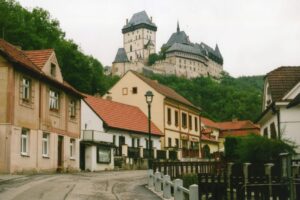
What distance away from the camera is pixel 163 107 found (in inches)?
2176

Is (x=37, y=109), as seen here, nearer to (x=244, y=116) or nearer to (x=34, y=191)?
(x=34, y=191)

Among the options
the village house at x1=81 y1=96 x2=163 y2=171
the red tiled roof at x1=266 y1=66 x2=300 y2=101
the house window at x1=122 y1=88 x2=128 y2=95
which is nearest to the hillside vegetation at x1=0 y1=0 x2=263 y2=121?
the house window at x1=122 y1=88 x2=128 y2=95

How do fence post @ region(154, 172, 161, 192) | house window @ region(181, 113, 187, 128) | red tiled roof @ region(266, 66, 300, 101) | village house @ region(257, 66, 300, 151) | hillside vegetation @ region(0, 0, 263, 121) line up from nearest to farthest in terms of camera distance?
fence post @ region(154, 172, 161, 192) < village house @ region(257, 66, 300, 151) < red tiled roof @ region(266, 66, 300, 101) < hillside vegetation @ region(0, 0, 263, 121) < house window @ region(181, 113, 187, 128)

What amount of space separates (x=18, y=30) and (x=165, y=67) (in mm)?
136170

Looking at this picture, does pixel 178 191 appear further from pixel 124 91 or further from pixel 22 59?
pixel 124 91

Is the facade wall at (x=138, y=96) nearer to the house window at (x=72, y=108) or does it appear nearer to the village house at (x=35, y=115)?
the village house at (x=35, y=115)

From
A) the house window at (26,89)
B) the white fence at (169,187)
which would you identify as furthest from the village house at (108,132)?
the white fence at (169,187)

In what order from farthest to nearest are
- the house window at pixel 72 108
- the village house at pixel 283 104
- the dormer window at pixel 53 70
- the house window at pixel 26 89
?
1. the house window at pixel 72 108
2. the dormer window at pixel 53 70
3. the house window at pixel 26 89
4. the village house at pixel 283 104

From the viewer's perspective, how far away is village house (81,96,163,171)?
123 ft

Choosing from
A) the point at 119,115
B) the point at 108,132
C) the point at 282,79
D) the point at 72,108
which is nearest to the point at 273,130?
the point at 282,79

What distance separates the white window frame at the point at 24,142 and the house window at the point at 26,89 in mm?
1755

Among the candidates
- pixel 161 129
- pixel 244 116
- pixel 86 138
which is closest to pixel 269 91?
pixel 86 138

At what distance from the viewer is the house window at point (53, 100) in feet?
108

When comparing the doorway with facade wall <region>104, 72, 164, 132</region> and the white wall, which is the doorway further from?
facade wall <region>104, 72, 164, 132</region>
